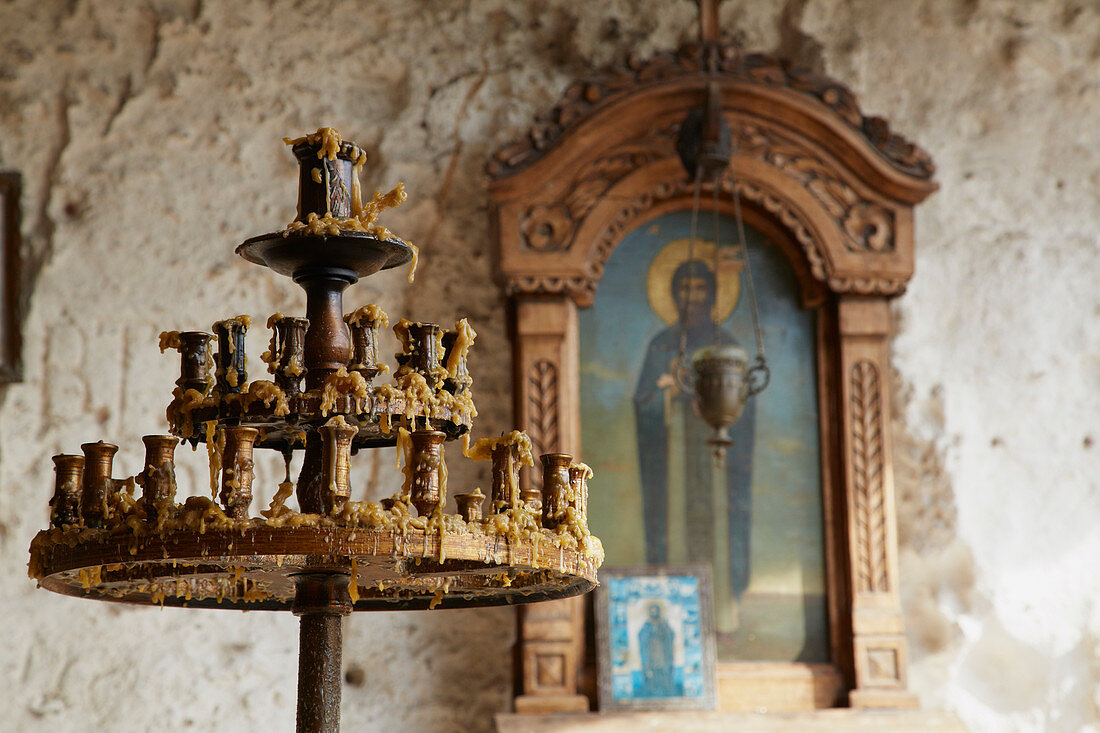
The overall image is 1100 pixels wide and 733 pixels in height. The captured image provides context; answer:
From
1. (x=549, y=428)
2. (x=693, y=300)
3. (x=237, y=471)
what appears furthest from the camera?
(x=693, y=300)

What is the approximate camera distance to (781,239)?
3664 millimetres

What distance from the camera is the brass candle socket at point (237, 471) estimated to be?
5.28 feet

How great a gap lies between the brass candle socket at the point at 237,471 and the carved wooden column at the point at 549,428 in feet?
5.64

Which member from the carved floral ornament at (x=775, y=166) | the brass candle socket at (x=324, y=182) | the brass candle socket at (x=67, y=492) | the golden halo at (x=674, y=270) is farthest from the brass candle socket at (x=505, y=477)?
the golden halo at (x=674, y=270)

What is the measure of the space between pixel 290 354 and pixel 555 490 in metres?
0.42

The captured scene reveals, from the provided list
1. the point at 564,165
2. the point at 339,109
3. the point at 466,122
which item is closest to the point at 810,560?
the point at 564,165

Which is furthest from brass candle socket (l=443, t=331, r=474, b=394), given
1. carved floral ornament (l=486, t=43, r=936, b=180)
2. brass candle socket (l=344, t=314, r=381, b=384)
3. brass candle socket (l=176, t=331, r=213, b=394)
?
carved floral ornament (l=486, t=43, r=936, b=180)

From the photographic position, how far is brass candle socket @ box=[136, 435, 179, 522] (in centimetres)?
163

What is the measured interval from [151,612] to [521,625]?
98 centimetres

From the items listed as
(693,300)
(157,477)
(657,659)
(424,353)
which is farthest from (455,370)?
(693,300)

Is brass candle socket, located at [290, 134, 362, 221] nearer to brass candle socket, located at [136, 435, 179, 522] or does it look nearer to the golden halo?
brass candle socket, located at [136, 435, 179, 522]

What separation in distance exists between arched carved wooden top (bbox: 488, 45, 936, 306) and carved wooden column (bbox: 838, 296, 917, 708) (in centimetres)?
13

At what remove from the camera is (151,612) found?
3.39 m

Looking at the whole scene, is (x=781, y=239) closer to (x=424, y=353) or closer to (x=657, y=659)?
(x=657, y=659)
